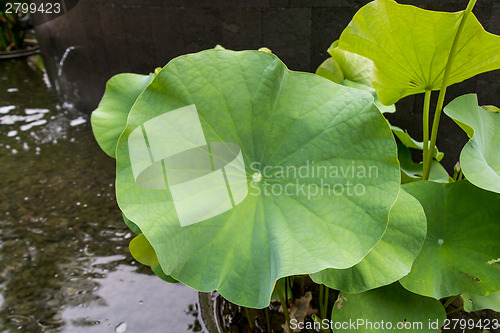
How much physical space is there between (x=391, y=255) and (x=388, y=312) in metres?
0.14

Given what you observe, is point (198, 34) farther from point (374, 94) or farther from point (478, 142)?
point (478, 142)

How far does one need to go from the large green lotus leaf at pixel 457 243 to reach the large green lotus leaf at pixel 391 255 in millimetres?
62

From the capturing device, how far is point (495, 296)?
783 millimetres

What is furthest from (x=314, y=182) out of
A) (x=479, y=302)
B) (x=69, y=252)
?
(x=69, y=252)

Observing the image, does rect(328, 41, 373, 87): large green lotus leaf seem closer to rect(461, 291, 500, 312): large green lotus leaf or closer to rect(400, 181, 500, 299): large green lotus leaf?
rect(400, 181, 500, 299): large green lotus leaf

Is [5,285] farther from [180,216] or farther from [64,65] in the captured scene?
[64,65]

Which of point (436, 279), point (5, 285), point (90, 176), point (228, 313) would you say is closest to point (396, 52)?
point (436, 279)

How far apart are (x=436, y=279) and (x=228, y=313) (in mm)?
589

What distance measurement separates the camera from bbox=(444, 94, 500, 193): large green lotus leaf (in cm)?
63

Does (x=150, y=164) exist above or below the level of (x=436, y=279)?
above

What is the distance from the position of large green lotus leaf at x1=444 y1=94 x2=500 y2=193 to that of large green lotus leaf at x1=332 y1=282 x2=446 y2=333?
0.90 ft

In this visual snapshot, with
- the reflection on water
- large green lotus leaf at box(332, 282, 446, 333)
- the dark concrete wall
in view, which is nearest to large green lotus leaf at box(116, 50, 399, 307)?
large green lotus leaf at box(332, 282, 446, 333)

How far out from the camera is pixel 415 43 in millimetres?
739

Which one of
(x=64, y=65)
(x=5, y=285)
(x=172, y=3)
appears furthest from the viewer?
(x=64, y=65)
